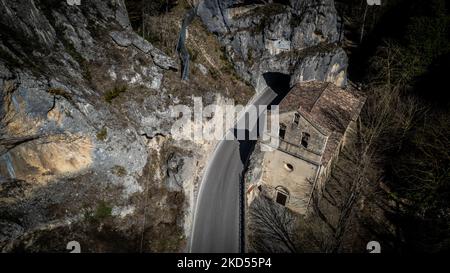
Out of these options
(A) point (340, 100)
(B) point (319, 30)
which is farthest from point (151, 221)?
(B) point (319, 30)

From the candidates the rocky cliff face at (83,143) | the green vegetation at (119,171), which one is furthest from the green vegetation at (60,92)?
the green vegetation at (119,171)

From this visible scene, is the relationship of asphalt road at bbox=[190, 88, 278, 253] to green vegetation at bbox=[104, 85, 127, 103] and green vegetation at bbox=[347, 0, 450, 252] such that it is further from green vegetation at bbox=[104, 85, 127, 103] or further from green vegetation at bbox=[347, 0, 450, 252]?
green vegetation at bbox=[347, 0, 450, 252]

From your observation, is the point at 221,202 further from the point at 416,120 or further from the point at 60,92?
the point at 416,120

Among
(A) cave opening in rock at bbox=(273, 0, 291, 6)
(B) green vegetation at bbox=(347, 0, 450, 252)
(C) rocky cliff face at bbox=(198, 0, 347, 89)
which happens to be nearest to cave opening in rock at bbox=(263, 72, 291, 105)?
(C) rocky cliff face at bbox=(198, 0, 347, 89)

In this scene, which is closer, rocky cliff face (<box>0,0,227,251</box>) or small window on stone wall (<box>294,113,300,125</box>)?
rocky cliff face (<box>0,0,227,251</box>)

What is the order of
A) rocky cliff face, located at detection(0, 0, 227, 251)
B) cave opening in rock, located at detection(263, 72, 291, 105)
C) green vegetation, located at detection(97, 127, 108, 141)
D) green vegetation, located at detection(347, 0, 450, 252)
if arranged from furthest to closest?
cave opening in rock, located at detection(263, 72, 291, 105) < green vegetation, located at detection(347, 0, 450, 252) < green vegetation, located at detection(97, 127, 108, 141) < rocky cliff face, located at detection(0, 0, 227, 251)
